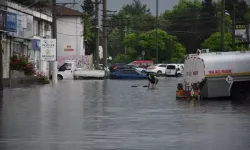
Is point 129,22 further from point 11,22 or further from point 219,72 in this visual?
point 219,72

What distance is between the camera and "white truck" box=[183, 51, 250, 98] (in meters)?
29.6

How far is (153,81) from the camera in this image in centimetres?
4419

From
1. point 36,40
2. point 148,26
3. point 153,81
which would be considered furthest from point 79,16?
point 148,26

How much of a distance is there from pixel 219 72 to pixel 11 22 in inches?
987

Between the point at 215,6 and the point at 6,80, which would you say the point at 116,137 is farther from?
the point at 215,6

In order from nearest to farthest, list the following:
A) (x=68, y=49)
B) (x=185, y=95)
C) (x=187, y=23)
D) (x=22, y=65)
Answer: (x=185, y=95)
(x=22, y=65)
(x=68, y=49)
(x=187, y=23)

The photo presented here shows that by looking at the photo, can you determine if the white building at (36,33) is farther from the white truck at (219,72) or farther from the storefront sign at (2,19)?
the white truck at (219,72)

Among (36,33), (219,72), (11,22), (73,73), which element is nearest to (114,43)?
(36,33)

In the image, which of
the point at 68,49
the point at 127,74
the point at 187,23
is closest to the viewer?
the point at 127,74

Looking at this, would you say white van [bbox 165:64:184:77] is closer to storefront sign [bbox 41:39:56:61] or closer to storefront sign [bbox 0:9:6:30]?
storefront sign [bbox 41:39:56:61]

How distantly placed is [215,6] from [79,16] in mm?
45810

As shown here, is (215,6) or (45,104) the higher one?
(215,6)

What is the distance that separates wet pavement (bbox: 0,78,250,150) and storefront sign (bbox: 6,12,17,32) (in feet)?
78.6

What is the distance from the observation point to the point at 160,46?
108 metres
